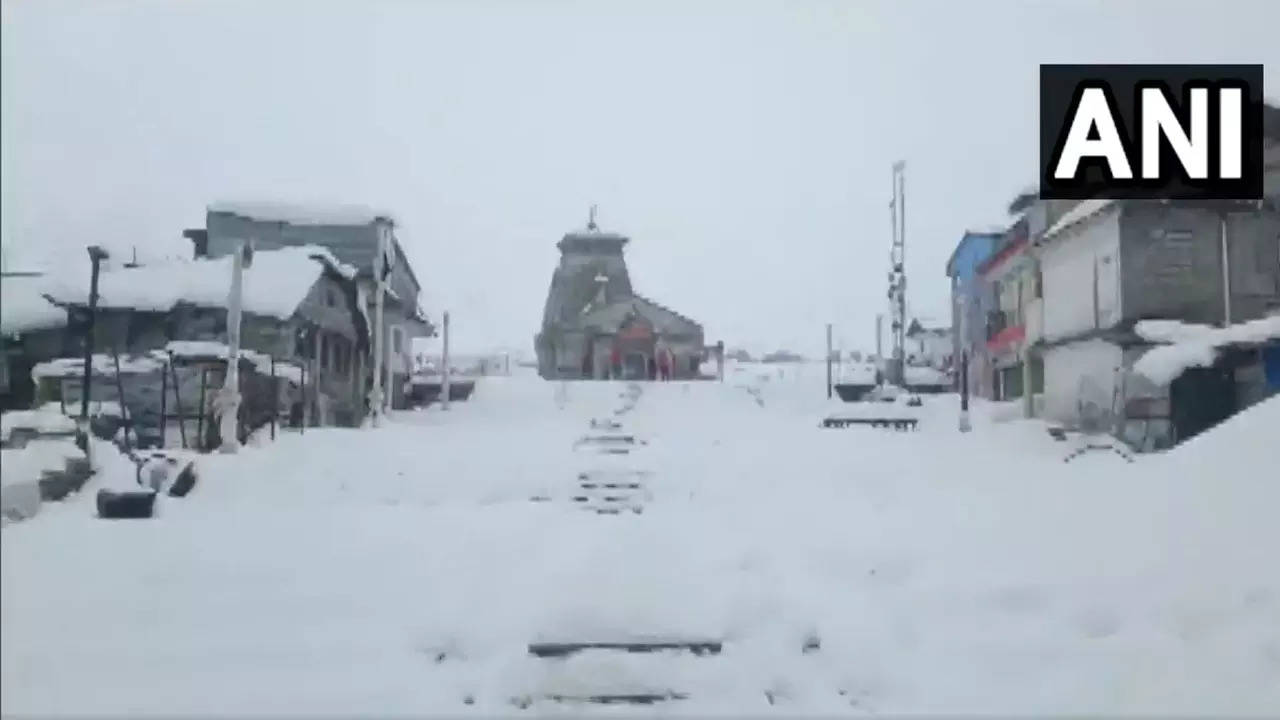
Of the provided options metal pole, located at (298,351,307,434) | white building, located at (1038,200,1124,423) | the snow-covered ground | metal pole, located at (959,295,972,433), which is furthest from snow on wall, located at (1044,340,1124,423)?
metal pole, located at (298,351,307,434)

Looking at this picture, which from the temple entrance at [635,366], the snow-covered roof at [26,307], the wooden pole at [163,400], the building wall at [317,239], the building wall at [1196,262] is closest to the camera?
the snow-covered roof at [26,307]

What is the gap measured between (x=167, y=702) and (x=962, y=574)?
6.40 feet

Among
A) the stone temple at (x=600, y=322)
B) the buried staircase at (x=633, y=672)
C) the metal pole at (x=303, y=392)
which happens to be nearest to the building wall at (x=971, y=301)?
the stone temple at (x=600, y=322)

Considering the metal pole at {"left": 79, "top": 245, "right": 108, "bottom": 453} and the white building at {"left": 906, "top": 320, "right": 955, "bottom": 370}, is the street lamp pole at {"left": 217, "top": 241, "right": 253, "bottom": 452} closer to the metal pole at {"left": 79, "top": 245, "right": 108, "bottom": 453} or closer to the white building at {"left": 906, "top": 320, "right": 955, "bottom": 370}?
the metal pole at {"left": 79, "top": 245, "right": 108, "bottom": 453}

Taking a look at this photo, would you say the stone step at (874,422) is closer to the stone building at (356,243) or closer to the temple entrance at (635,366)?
the temple entrance at (635,366)

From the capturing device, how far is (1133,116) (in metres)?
2.79

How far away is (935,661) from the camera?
7.34 ft

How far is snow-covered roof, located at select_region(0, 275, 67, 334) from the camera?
6.62ft

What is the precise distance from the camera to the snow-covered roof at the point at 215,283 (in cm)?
220

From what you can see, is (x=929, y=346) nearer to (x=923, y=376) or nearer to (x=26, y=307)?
(x=923, y=376)

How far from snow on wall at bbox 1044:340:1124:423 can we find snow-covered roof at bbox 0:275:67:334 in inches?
109

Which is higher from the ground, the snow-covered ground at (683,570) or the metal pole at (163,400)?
the metal pole at (163,400)

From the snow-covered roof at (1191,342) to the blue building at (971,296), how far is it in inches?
18.5

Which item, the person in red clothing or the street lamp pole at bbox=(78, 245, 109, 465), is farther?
the person in red clothing
